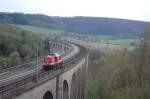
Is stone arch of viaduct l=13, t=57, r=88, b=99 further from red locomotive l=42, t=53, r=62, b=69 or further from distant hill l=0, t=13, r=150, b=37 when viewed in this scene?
distant hill l=0, t=13, r=150, b=37

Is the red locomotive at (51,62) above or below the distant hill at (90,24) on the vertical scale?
above

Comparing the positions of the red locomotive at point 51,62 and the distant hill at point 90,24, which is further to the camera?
the distant hill at point 90,24

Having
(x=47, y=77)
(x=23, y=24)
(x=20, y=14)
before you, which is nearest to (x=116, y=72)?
(x=47, y=77)

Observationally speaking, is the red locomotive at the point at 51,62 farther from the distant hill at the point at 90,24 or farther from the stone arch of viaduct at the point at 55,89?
the distant hill at the point at 90,24

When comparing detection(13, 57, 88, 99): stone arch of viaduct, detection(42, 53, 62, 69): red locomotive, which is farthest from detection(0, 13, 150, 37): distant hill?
detection(42, 53, 62, 69): red locomotive

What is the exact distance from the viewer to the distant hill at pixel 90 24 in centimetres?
17000

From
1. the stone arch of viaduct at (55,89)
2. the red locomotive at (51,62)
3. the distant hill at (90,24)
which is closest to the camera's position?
the stone arch of viaduct at (55,89)

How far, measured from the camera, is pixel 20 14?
179 meters

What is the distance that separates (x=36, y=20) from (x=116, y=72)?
121 m

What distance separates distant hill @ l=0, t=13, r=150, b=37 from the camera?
170000 mm

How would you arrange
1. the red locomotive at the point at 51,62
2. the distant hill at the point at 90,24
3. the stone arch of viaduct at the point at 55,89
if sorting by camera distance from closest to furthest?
1. the stone arch of viaduct at the point at 55,89
2. the red locomotive at the point at 51,62
3. the distant hill at the point at 90,24

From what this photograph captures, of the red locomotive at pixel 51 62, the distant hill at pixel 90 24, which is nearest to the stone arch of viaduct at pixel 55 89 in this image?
the red locomotive at pixel 51 62

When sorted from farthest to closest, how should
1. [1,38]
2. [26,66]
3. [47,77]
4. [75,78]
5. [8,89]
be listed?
[1,38] < [75,78] < [26,66] < [47,77] < [8,89]

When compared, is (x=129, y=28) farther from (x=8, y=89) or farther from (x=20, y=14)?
(x=8, y=89)
